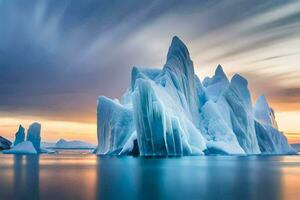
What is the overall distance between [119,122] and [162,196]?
4381cm

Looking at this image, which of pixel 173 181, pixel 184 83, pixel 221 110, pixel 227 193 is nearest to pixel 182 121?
pixel 184 83

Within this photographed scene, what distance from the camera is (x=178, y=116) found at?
55.8 meters

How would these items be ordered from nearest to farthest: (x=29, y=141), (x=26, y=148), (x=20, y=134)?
(x=26, y=148) → (x=29, y=141) → (x=20, y=134)

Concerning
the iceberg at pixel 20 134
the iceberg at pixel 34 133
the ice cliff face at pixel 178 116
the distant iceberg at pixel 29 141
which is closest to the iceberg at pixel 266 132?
the ice cliff face at pixel 178 116

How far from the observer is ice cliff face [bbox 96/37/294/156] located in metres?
49.8

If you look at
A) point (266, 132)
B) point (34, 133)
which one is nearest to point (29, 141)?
point (34, 133)

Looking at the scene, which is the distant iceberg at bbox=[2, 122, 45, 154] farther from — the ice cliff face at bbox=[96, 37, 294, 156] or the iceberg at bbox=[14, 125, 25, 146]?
the ice cliff face at bbox=[96, 37, 294, 156]

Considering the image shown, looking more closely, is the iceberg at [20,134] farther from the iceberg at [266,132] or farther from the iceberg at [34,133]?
the iceberg at [266,132]

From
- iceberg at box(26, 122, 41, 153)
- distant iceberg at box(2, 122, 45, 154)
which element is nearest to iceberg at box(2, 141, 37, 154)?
distant iceberg at box(2, 122, 45, 154)

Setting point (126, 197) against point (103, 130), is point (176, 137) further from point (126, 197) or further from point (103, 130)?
point (126, 197)

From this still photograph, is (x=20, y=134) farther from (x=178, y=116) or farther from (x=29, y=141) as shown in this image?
(x=178, y=116)

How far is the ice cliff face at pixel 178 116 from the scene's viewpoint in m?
49.8

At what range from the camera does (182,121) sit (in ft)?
182

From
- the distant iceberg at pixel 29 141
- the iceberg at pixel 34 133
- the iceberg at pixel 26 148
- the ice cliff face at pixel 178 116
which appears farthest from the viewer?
the iceberg at pixel 34 133
